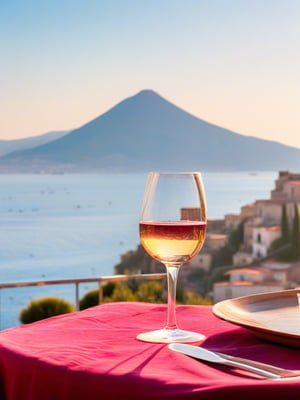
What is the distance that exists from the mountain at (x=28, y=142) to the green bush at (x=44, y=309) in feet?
86.2

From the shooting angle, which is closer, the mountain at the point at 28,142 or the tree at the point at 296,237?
the tree at the point at 296,237

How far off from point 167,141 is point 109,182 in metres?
14.8

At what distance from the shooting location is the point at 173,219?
728 mm

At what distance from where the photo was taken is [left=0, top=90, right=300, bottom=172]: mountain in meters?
34.1

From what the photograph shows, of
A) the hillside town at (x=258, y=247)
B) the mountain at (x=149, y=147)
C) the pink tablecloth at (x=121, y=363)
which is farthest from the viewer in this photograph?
the mountain at (x=149, y=147)

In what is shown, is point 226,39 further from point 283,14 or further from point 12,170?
point 12,170

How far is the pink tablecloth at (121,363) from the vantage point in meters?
0.52

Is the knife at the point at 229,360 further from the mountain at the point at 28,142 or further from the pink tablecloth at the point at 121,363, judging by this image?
the mountain at the point at 28,142

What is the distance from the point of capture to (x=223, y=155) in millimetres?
34156

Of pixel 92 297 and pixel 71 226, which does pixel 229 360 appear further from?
pixel 71 226

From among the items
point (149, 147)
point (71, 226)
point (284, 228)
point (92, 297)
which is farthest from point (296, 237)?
point (71, 226)

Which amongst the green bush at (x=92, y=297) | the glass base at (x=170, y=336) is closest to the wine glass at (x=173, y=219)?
the glass base at (x=170, y=336)

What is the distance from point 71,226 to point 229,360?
132 feet

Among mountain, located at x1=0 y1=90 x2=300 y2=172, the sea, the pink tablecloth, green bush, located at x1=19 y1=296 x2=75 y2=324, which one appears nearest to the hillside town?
the sea
